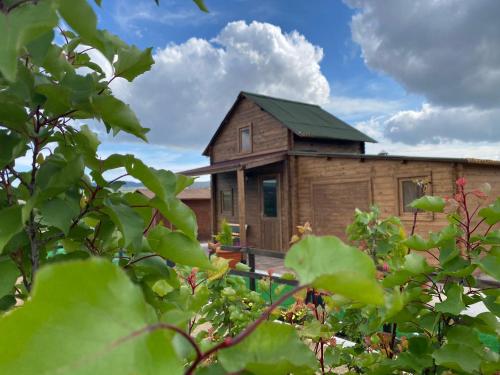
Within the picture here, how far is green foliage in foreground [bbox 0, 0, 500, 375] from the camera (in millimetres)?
302

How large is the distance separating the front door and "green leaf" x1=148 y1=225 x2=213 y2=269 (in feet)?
46.7

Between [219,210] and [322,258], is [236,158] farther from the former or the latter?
[322,258]

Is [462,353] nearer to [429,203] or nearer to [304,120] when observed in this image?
[429,203]

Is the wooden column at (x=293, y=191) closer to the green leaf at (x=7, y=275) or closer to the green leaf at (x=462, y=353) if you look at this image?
the green leaf at (x=462, y=353)

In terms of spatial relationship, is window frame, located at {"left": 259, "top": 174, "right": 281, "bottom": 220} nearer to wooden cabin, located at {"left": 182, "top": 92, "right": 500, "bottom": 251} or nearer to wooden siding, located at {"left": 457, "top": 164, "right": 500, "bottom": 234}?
wooden cabin, located at {"left": 182, "top": 92, "right": 500, "bottom": 251}

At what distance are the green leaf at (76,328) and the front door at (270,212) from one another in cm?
1474

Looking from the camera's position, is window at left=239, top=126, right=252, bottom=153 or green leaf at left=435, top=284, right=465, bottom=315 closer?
green leaf at left=435, top=284, right=465, bottom=315

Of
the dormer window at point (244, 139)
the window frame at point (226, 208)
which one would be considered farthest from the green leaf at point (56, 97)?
the window frame at point (226, 208)

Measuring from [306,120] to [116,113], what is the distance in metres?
16.6

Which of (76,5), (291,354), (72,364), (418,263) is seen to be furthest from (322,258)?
(418,263)

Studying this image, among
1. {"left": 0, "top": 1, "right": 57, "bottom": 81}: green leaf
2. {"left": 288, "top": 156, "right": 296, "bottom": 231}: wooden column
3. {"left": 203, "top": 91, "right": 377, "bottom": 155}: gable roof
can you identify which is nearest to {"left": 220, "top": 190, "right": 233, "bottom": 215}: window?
{"left": 203, "top": 91, "right": 377, "bottom": 155}: gable roof

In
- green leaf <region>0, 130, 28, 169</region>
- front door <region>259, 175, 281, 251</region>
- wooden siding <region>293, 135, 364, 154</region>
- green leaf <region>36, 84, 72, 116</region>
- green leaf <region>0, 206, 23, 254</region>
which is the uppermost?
wooden siding <region>293, 135, 364, 154</region>

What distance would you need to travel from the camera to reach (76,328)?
302 millimetres

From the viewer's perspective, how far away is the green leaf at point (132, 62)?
92 centimetres
